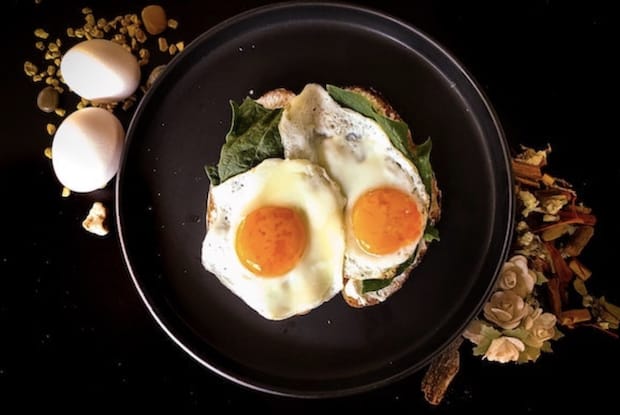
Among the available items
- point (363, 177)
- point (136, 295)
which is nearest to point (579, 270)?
point (363, 177)

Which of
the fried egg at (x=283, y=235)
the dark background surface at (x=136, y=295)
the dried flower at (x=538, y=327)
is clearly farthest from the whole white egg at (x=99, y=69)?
the dried flower at (x=538, y=327)

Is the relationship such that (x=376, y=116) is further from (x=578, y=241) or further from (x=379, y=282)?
(x=578, y=241)

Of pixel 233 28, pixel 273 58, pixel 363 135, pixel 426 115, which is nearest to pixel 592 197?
pixel 426 115

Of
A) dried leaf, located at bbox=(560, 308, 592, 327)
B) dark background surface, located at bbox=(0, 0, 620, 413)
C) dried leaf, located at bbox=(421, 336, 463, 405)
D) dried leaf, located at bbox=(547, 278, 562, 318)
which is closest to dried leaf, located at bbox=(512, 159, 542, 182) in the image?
dark background surface, located at bbox=(0, 0, 620, 413)

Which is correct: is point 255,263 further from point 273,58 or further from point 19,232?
point 19,232

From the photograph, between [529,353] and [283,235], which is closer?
[283,235]

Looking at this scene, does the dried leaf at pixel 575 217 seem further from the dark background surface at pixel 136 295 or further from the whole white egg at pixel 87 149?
the whole white egg at pixel 87 149
